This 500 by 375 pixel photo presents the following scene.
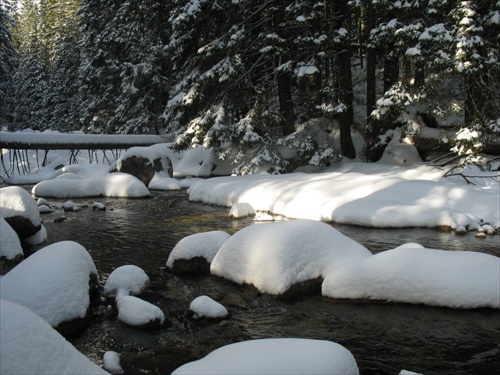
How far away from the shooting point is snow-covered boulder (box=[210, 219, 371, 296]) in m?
6.34

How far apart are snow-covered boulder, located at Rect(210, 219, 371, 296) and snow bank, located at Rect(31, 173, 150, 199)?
33.0 feet

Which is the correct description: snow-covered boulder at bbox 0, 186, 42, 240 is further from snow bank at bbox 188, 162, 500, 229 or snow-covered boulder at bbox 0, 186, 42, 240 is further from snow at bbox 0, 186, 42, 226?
snow bank at bbox 188, 162, 500, 229

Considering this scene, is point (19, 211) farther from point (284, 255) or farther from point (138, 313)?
point (284, 255)

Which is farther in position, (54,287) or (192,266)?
(192,266)

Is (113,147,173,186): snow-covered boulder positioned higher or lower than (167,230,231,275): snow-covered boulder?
higher

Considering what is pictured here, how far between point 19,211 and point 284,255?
5581 millimetres

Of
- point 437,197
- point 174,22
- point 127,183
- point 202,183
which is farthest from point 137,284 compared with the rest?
point 174,22

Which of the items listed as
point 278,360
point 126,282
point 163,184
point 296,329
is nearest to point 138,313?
point 126,282

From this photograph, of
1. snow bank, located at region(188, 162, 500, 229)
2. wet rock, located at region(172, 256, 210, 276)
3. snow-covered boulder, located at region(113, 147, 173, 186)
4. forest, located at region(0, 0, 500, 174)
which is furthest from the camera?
snow-covered boulder, located at region(113, 147, 173, 186)

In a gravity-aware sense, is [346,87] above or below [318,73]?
below

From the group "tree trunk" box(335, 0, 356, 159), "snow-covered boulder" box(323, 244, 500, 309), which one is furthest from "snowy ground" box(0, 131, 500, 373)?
"tree trunk" box(335, 0, 356, 159)

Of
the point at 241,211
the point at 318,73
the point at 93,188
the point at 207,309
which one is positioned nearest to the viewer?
the point at 207,309

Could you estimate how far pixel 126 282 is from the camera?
21.2ft

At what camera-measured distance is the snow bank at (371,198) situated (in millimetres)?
10195
